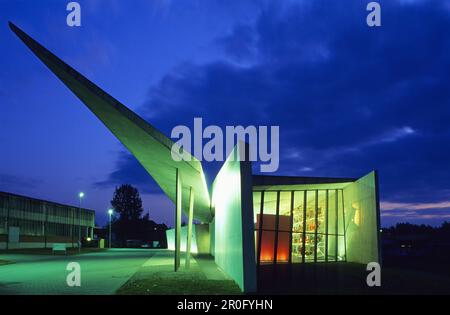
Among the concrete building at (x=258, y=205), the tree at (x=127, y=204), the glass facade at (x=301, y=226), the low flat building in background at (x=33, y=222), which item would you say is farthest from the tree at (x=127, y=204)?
the glass facade at (x=301, y=226)

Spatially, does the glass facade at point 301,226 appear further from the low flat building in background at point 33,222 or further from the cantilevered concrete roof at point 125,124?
the low flat building in background at point 33,222

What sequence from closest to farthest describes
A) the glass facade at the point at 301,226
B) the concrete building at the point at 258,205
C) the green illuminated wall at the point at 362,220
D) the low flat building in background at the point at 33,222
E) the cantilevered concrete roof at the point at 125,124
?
1. the cantilevered concrete roof at the point at 125,124
2. the concrete building at the point at 258,205
3. the green illuminated wall at the point at 362,220
4. the glass facade at the point at 301,226
5. the low flat building in background at the point at 33,222

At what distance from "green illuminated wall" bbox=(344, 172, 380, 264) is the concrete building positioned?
46 millimetres

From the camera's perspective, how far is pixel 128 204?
108 metres

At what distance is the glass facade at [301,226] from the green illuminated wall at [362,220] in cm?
89

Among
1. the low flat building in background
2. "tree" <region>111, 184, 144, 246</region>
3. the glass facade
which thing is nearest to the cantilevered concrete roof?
the glass facade

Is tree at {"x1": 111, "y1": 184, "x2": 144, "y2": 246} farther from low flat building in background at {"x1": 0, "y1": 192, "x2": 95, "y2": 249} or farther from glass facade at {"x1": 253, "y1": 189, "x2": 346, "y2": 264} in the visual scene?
glass facade at {"x1": 253, "y1": 189, "x2": 346, "y2": 264}

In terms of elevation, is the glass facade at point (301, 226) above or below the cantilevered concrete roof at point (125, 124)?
below

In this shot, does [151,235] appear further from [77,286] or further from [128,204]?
[77,286]

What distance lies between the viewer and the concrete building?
1288 centimetres

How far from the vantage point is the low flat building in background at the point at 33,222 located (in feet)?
174

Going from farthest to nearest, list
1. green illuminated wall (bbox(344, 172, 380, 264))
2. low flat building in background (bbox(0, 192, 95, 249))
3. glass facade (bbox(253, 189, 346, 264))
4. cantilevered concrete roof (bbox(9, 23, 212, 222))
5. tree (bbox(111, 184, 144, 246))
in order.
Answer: tree (bbox(111, 184, 144, 246)) < low flat building in background (bbox(0, 192, 95, 249)) < glass facade (bbox(253, 189, 346, 264)) < green illuminated wall (bbox(344, 172, 380, 264)) < cantilevered concrete roof (bbox(9, 23, 212, 222))
